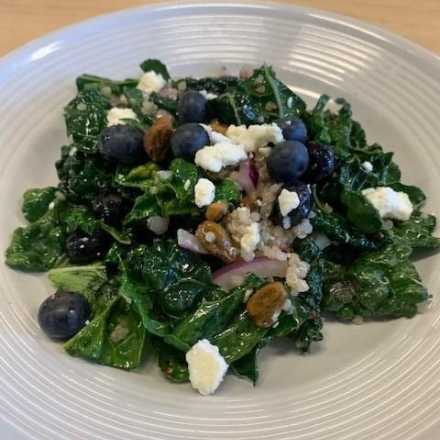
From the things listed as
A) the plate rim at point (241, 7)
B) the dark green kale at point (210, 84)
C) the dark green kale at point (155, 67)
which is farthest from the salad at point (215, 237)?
the plate rim at point (241, 7)

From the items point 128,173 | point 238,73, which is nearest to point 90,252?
point 128,173

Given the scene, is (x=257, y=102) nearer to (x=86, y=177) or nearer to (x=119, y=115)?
(x=119, y=115)

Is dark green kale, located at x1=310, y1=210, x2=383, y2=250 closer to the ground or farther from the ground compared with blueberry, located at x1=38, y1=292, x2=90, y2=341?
farther from the ground

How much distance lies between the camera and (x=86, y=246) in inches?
90.4

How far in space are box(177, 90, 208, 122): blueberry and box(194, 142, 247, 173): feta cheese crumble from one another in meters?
0.24

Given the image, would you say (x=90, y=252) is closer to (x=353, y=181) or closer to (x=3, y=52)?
(x=353, y=181)

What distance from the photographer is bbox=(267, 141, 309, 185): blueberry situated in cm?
210

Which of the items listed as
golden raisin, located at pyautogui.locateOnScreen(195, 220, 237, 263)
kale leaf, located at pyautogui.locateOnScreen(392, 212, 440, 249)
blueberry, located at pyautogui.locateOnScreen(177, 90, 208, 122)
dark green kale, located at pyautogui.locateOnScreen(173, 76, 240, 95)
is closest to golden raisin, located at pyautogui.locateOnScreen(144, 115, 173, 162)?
blueberry, located at pyautogui.locateOnScreen(177, 90, 208, 122)

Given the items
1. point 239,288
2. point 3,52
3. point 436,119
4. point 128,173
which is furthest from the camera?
point 3,52

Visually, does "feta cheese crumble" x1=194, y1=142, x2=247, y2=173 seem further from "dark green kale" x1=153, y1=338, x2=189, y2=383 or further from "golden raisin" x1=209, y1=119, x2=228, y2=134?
"dark green kale" x1=153, y1=338, x2=189, y2=383

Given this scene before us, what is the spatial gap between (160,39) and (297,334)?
1566 millimetres

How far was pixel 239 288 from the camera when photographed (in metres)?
2.08

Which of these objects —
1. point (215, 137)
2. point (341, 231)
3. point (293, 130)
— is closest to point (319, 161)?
point (293, 130)

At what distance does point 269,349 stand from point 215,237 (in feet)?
1.32
